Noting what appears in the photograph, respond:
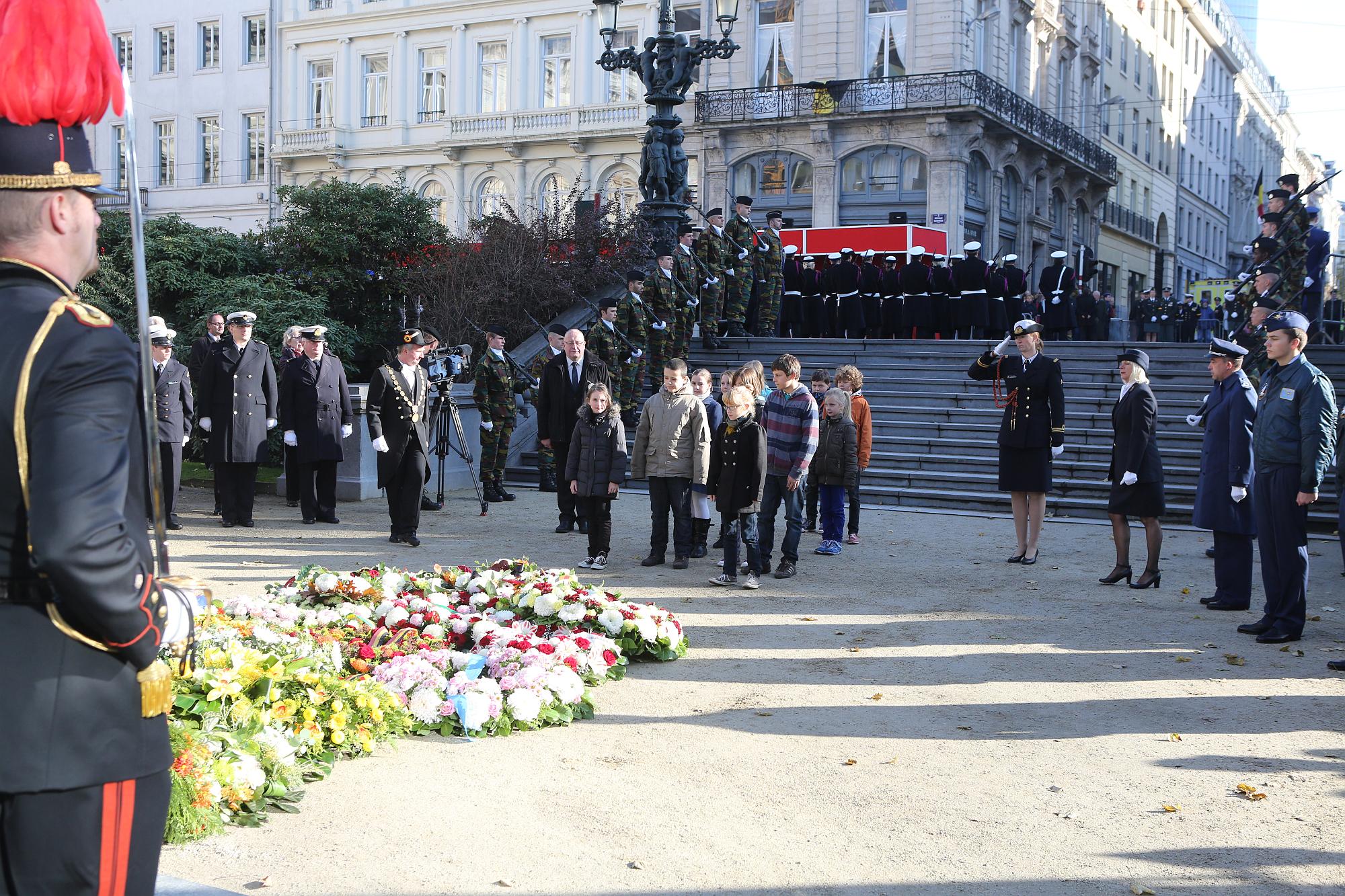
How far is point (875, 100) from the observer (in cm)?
3684

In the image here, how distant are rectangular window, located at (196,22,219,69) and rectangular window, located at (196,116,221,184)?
2035mm

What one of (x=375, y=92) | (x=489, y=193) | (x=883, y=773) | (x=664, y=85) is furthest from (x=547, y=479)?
(x=375, y=92)

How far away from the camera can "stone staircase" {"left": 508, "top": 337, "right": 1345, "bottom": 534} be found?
1448 centimetres

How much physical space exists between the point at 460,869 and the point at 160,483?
2355mm

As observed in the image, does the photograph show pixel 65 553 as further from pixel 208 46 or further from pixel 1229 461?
pixel 208 46

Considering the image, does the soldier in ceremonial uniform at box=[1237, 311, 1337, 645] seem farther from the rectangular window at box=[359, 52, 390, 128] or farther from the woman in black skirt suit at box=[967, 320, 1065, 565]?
the rectangular window at box=[359, 52, 390, 128]

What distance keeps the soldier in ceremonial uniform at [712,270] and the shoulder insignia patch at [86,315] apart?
16999mm

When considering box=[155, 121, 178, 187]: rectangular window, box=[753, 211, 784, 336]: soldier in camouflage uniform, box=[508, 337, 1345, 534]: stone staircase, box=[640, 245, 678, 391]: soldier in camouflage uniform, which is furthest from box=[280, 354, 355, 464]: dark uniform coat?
box=[155, 121, 178, 187]: rectangular window

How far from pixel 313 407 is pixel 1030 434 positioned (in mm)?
6890

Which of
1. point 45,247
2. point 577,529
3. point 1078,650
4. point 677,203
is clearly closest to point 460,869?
point 45,247

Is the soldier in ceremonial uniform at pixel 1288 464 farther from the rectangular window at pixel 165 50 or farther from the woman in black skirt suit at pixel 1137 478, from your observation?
the rectangular window at pixel 165 50

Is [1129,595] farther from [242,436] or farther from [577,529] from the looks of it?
[242,436]

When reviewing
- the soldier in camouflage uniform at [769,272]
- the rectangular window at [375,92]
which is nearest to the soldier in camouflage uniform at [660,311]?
the soldier in camouflage uniform at [769,272]

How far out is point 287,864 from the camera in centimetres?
427
